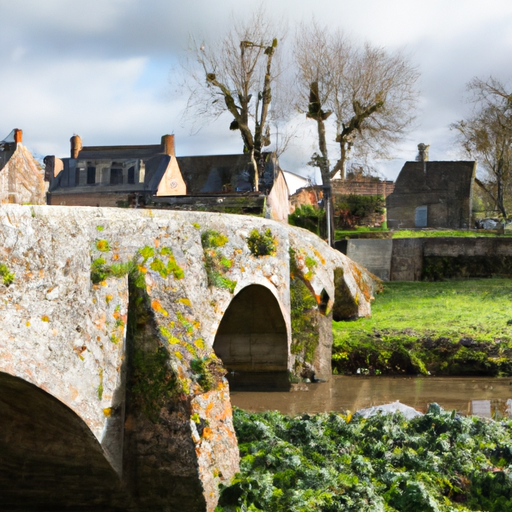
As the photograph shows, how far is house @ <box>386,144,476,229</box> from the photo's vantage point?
45.9m

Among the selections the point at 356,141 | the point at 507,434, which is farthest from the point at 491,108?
the point at 507,434

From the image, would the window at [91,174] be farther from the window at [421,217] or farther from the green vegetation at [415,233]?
the window at [421,217]

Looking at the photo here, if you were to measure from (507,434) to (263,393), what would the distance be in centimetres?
552

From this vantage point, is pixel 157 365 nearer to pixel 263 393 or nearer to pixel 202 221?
pixel 202 221

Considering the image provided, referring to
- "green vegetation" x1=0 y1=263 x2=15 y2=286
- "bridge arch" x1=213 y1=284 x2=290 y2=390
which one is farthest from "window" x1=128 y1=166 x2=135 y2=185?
"green vegetation" x1=0 y1=263 x2=15 y2=286

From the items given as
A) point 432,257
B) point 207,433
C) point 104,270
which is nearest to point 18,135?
point 432,257

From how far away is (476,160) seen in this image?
44.7m

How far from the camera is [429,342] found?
16922 mm

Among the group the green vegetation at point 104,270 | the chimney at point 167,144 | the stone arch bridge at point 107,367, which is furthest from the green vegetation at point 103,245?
the chimney at point 167,144

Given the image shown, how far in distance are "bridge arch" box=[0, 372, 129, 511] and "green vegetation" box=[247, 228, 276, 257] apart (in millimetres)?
5164

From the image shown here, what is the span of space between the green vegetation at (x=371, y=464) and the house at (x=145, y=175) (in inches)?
915

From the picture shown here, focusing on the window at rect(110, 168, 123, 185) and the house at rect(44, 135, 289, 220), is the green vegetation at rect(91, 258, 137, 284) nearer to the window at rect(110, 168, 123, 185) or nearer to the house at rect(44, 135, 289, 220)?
the house at rect(44, 135, 289, 220)

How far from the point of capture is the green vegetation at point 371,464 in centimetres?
888

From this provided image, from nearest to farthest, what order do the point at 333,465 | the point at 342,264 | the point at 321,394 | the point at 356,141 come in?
the point at 333,465, the point at 321,394, the point at 342,264, the point at 356,141
